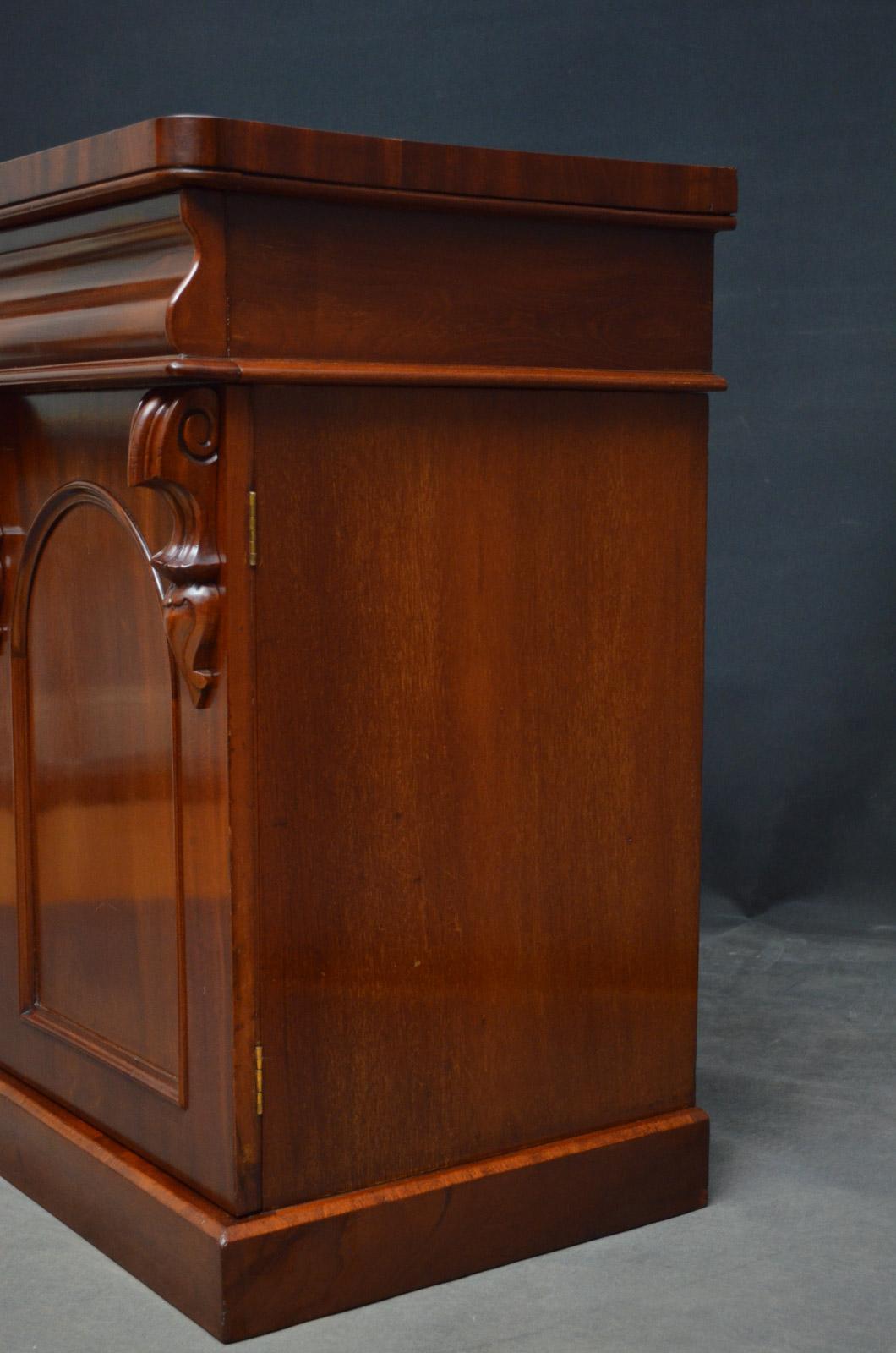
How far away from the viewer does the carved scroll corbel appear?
2156 millimetres

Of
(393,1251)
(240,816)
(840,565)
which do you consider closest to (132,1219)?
(393,1251)

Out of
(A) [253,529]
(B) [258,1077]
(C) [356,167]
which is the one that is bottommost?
(B) [258,1077]

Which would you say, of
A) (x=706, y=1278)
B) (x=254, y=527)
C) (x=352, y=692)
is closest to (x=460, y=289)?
(x=254, y=527)

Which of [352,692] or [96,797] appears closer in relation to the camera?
[352,692]

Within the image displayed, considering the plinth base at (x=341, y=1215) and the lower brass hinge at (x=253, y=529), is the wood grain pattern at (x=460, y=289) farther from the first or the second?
the plinth base at (x=341, y=1215)

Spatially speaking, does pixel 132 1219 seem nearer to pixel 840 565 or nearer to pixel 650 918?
pixel 650 918

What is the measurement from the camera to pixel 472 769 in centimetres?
241

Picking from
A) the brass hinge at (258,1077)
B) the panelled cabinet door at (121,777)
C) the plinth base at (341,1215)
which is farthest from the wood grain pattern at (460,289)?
the plinth base at (341,1215)

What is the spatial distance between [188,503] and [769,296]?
2.19m

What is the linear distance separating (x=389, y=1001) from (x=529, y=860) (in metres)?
0.27

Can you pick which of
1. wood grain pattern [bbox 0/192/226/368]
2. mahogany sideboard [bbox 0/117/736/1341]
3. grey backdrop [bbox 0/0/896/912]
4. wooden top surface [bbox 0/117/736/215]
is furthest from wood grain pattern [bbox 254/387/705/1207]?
grey backdrop [bbox 0/0/896/912]

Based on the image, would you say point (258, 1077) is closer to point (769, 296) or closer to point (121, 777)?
point (121, 777)

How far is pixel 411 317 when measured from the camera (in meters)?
2.29

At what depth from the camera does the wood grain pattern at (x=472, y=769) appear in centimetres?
227
